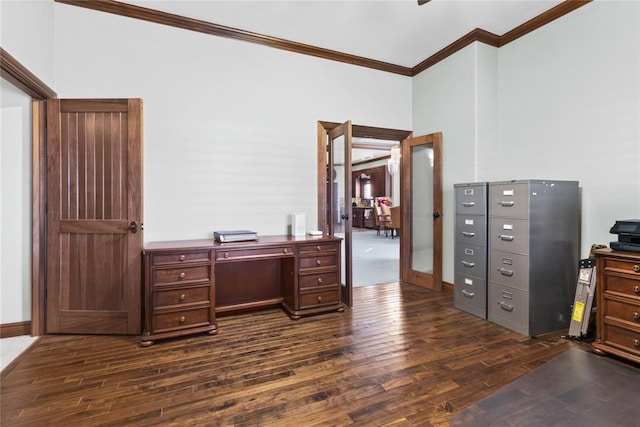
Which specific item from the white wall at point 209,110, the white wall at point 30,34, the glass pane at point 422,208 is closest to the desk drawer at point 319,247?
the white wall at point 209,110

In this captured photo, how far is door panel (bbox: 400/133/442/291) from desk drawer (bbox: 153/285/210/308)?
9.33 ft

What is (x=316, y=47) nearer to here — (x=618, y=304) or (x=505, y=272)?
(x=505, y=272)

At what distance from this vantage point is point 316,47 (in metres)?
3.74

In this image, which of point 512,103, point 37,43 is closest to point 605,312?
point 512,103

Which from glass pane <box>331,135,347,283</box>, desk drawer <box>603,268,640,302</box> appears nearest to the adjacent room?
desk drawer <box>603,268,640,302</box>

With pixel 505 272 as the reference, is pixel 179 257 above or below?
above

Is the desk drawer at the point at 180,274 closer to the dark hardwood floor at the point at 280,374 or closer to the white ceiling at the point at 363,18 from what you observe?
the dark hardwood floor at the point at 280,374

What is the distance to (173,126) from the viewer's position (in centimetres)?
311

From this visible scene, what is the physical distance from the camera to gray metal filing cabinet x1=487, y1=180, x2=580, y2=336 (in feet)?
8.64

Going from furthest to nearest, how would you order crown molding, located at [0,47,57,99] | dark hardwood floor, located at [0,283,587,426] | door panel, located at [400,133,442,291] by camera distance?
1. door panel, located at [400,133,442,291]
2. crown molding, located at [0,47,57,99]
3. dark hardwood floor, located at [0,283,587,426]

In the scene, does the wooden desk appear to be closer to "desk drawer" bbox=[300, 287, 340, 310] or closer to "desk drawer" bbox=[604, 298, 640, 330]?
"desk drawer" bbox=[300, 287, 340, 310]

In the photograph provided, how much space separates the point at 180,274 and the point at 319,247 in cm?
133

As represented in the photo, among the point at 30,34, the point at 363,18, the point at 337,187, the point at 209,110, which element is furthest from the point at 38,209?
the point at 337,187

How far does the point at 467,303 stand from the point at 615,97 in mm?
2287
